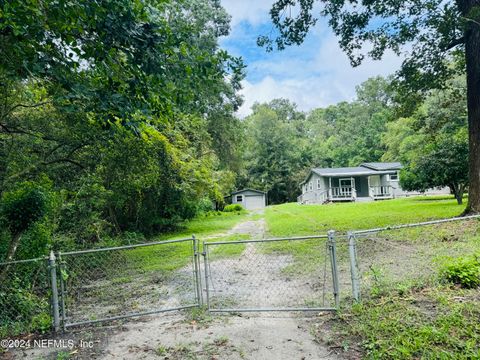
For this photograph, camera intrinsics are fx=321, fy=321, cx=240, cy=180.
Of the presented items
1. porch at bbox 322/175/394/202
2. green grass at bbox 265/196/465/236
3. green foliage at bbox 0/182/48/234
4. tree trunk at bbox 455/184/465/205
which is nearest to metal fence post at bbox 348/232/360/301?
green foliage at bbox 0/182/48/234

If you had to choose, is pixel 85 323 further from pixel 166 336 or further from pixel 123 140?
pixel 123 140

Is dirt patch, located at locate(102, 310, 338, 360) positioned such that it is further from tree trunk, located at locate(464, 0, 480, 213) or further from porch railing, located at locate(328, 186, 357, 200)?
porch railing, located at locate(328, 186, 357, 200)

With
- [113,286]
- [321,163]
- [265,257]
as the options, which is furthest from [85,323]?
[321,163]

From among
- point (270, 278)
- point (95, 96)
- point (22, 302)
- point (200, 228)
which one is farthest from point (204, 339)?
point (200, 228)

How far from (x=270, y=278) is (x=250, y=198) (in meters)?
30.5

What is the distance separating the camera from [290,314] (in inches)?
159

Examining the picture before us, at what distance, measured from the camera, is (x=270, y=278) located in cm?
582

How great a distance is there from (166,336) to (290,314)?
1.52m

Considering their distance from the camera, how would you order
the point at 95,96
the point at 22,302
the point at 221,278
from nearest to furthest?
1. the point at 95,96
2. the point at 22,302
3. the point at 221,278

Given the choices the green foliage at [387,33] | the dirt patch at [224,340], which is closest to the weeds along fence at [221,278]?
the dirt patch at [224,340]

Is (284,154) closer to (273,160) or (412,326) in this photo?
(273,160)

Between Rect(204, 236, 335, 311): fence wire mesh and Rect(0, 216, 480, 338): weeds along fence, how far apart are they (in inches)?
0.7

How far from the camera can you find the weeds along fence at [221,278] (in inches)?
165

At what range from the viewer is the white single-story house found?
27.6m
